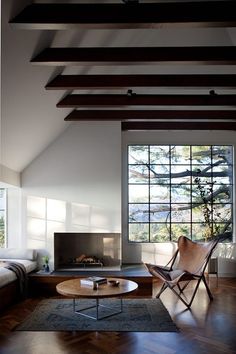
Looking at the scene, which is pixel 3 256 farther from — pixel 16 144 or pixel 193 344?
pixel 193 344

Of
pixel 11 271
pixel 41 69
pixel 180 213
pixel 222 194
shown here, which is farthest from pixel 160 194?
pixel 41 69

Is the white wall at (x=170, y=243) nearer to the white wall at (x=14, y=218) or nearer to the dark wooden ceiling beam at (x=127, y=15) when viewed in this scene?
the white wall at (x=14, y=218)

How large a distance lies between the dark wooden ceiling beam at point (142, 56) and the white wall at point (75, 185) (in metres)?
2.98

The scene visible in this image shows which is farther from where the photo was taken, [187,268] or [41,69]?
[187,268]

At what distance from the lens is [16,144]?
5418mm

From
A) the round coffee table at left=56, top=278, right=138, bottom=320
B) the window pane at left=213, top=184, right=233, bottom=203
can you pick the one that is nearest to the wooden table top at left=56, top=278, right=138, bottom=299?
the round coffee table at left=56, top=278, right=138, bottom=320

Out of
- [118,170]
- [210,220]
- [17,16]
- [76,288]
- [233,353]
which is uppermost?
[17,16]

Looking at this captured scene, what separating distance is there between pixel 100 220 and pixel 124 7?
4131mm

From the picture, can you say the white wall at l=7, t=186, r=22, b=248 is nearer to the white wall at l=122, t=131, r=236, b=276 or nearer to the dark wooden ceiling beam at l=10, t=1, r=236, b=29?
the white wall at l=122, t=131, r=236, b=276

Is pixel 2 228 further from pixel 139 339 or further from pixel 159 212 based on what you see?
pixel 139 339

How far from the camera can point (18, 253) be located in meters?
6.32

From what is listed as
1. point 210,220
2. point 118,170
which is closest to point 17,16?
point 118,170

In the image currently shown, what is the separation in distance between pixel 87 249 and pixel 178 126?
2665 millimetres

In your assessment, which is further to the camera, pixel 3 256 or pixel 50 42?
pixel 3 256
